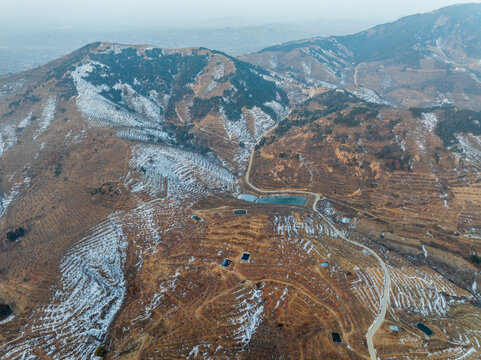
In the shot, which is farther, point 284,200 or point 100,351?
point 284,200

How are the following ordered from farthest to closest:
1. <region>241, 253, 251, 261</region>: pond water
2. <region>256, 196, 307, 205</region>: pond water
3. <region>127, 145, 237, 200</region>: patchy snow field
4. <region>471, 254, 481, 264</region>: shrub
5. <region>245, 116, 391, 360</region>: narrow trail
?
<region>256, 196, 307, 205</region>: pond water < <region>127, 145, 237, 200</region>: patchy snow field < <region>471, 254, 481, 264</region>: shrub < <region>241, 253, 251, 261</region>: pond water < <region>245, 116, 391, 360</region>: narrow trail

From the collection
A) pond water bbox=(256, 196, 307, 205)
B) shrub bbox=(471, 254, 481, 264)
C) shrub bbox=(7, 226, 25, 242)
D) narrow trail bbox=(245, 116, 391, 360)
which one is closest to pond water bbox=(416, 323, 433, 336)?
narrow trail bbox=(245, 116, 391, 360)

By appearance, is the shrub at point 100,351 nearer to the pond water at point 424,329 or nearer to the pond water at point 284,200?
the pond water at point 424,329

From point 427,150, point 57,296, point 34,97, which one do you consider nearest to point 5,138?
point 34,97

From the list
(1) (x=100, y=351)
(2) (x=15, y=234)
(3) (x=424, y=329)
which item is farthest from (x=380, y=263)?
(2) (x=15, y=234)

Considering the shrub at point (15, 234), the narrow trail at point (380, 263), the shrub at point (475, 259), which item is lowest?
the shrub at point (475, 259)

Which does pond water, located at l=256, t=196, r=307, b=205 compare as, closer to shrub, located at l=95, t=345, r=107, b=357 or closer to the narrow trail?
the narrow trail

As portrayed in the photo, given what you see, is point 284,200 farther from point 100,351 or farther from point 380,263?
point 100,351

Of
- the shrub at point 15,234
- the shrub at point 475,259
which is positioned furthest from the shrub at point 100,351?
the shrub at point 475,259
